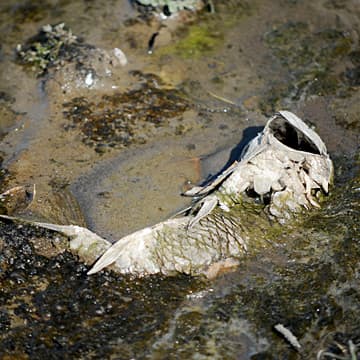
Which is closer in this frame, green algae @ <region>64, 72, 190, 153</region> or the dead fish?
the dead fish

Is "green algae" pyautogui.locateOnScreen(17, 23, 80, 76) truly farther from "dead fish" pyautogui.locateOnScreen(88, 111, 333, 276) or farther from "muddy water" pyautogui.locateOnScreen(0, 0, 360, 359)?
"dead fish" pyautogui.locateOnScreen(88, 111, 333, 276)

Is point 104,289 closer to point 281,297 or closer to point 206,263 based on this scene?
point 206,263

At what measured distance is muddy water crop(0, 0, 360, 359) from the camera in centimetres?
381

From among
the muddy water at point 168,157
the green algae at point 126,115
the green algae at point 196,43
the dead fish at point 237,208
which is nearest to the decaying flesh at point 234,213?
the dead fish at point 237,208

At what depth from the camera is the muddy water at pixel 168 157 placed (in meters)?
3.81

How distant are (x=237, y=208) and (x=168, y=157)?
2.73ft

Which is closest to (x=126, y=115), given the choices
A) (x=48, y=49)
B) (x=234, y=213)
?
(x=48, y=49)

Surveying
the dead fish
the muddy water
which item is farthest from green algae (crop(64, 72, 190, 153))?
the dead fish

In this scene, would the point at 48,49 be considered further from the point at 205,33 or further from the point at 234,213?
the point at 234,213

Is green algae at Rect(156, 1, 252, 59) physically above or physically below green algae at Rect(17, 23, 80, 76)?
above

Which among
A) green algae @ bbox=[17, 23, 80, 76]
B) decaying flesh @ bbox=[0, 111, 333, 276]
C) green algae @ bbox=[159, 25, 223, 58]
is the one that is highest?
decaying flesh @ bbox=[0, 111, 333, 276]

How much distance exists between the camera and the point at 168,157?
5129 millimetres

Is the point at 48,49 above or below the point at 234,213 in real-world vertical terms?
below

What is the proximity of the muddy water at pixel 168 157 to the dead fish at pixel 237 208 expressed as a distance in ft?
0.34
